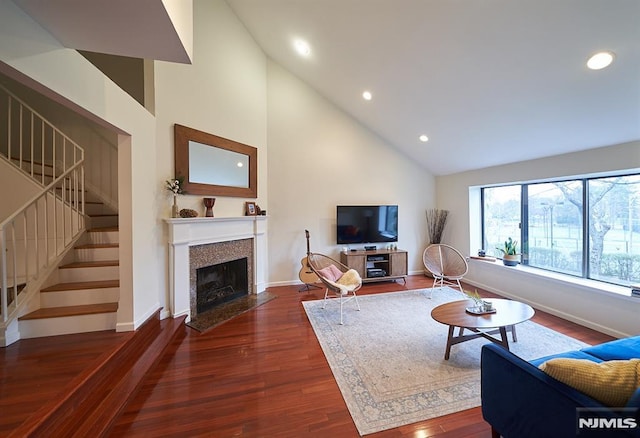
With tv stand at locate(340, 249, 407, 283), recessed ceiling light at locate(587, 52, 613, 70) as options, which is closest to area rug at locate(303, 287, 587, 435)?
tv stand at locate(340, 249, 407, 283)

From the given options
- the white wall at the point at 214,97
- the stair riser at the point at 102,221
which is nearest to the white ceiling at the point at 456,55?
the white wall at the point at 214,97

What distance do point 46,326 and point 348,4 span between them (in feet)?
14.4

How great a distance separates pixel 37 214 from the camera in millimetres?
2578

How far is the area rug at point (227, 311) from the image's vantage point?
10.3 feet

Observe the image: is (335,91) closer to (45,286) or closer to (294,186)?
(294,186)

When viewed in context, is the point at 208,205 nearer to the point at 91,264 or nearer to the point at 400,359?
the point at 91,264

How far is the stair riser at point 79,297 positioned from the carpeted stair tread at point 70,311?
4 centimetres

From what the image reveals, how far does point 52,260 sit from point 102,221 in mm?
1002

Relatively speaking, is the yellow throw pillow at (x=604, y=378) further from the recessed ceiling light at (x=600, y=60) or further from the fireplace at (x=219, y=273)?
the fireplace at (x=219, y=273)

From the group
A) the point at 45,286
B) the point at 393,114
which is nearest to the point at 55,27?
the point at 45,286

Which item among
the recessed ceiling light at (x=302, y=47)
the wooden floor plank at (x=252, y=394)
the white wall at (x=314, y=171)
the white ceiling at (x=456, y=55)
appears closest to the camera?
the white ceiling at (x=456, y=55)

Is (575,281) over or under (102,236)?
under

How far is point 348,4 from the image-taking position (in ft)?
9.05

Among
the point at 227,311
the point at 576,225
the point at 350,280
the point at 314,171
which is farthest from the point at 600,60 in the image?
the point at 227,311
